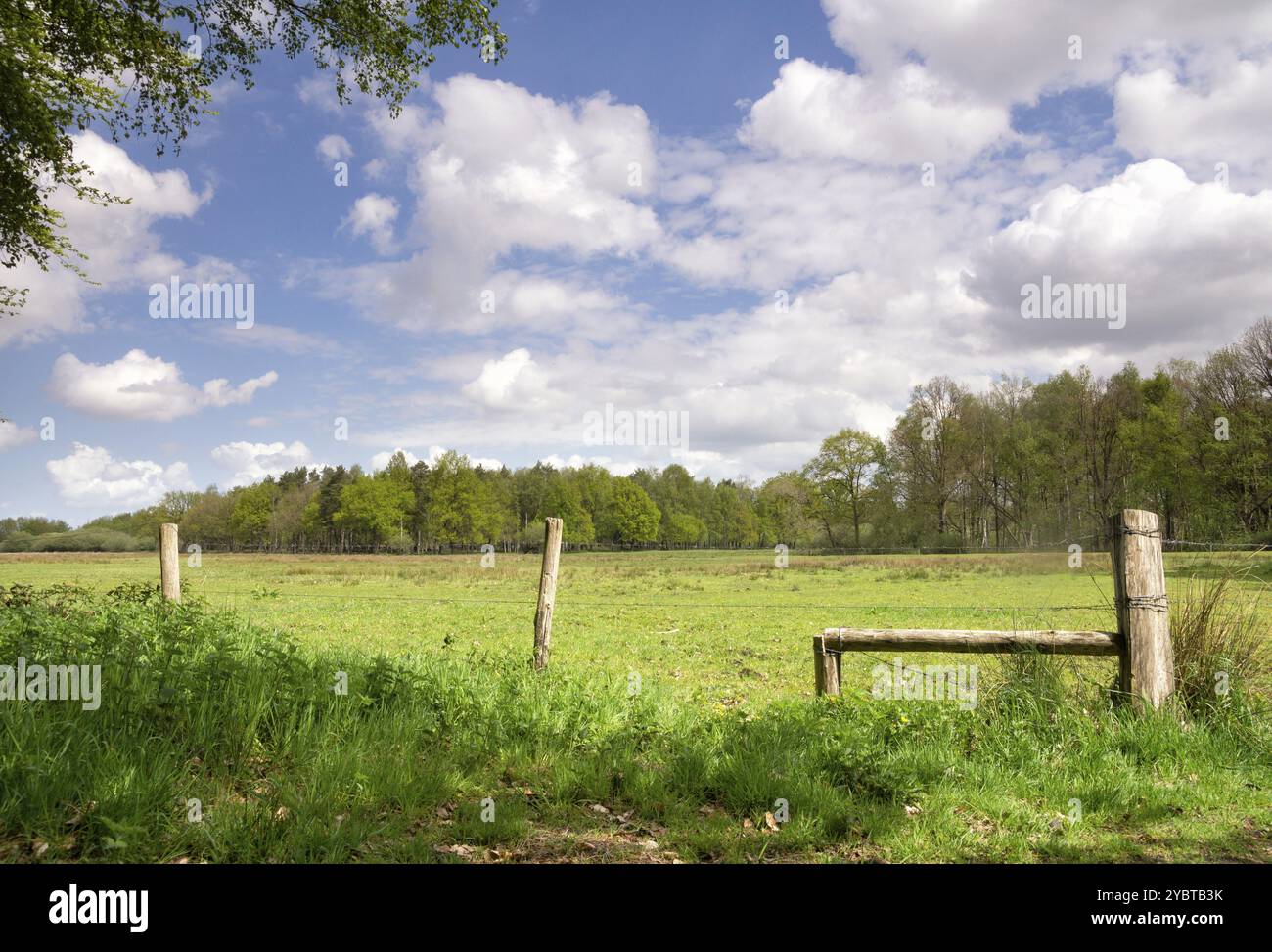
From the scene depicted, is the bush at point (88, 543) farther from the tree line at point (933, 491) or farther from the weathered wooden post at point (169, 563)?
the weathered wooden post at point (169, 563)

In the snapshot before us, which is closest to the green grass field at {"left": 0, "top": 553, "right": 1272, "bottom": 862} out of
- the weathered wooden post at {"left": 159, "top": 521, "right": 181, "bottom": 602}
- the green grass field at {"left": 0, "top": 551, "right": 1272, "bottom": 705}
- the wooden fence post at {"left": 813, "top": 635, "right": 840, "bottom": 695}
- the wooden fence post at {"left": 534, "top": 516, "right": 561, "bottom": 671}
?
the wooden fence post at {"left": 813, "top": 635, "right": 840, "bottom": 695}

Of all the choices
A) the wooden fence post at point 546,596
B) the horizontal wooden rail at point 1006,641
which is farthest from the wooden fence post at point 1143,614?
the wooden fence post at point 546,596

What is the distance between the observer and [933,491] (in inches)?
2272

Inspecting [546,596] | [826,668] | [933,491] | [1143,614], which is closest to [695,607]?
[546,596]

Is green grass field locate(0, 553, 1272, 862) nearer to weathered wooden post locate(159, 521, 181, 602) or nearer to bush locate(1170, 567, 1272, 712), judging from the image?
bush locate(1170, 567, 1272, 712)

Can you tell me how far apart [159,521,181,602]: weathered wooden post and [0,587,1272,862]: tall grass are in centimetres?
449

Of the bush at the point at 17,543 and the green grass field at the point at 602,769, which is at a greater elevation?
the bush at the point at 17,543

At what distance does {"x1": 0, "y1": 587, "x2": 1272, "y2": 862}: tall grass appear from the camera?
13.7 ft

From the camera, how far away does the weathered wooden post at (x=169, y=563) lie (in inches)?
433

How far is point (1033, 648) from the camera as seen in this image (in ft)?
20.6

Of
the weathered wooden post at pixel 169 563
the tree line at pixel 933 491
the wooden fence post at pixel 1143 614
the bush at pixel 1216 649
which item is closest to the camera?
the wooden fence post at pixel 1143 614

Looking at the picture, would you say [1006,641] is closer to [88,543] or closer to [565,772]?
[565,772]

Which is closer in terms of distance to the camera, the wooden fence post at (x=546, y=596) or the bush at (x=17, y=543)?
the wooden fence post at (x=546, y=596)

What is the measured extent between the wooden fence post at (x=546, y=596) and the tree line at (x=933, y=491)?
6.00m
